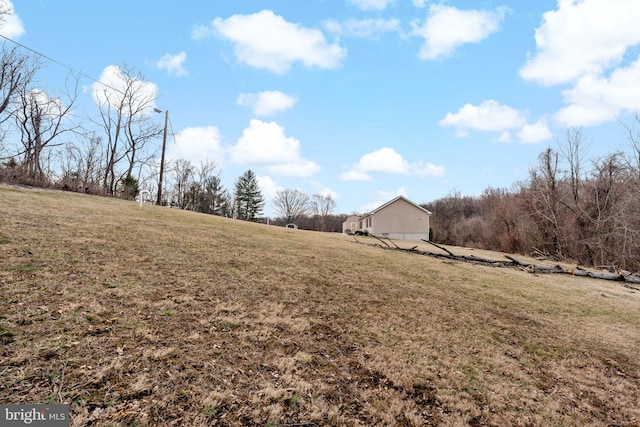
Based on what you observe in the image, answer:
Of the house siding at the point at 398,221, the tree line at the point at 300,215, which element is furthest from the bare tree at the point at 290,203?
the house siding at the point at 398,221

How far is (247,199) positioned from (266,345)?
55.0 metres

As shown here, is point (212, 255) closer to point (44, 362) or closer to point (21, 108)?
point (44, 362)

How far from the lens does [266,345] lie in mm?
4102

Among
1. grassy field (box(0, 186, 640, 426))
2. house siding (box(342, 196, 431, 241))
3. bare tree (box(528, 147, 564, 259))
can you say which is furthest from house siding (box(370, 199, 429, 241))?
grassy field (box(0, 186, 640, 426))

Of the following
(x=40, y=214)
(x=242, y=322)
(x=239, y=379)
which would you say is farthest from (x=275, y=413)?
(x=40, y=214)

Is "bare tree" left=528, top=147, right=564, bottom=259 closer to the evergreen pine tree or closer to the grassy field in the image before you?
the grassy field

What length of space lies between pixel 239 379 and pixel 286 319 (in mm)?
1718

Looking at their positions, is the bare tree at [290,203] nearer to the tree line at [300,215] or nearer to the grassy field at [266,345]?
the tree line at [300,215]

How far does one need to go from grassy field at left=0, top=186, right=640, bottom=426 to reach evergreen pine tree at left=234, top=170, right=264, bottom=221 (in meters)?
49.4

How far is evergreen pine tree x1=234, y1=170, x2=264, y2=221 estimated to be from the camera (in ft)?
187

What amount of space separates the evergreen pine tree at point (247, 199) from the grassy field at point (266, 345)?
162ft

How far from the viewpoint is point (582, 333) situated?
667cm

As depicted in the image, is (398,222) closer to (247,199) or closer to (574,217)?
(574,217)

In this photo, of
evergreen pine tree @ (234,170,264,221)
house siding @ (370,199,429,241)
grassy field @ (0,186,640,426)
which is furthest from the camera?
evergreen pine tree @ (234,170,264,221)
